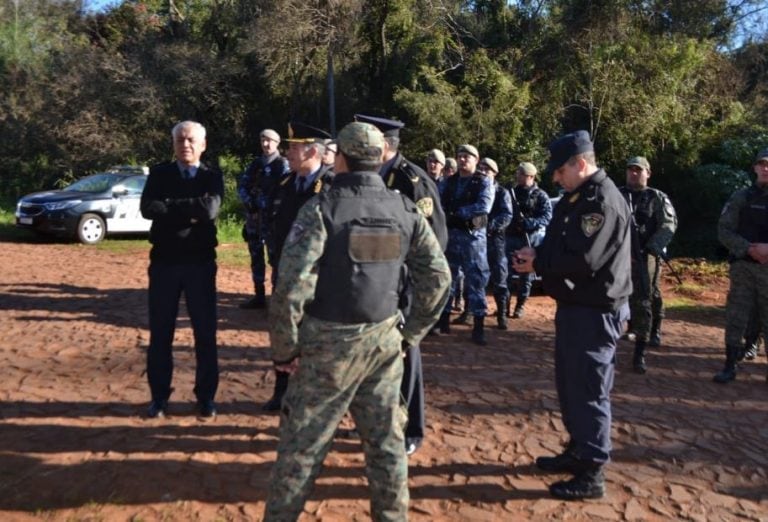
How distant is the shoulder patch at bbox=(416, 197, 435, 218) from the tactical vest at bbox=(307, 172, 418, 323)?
125 cm

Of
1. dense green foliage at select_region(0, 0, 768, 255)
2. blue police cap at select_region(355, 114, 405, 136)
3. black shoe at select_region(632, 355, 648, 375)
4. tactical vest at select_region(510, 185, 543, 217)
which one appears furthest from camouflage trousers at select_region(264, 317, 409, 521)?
dense green foliage at select_region(0, 0, 768, 255)

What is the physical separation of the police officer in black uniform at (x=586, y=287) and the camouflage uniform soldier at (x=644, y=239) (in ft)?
9.19

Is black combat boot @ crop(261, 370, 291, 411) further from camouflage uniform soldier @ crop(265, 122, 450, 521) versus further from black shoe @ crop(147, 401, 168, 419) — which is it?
camouflage uniform soldier @ crop(265, 122, 450, 521)

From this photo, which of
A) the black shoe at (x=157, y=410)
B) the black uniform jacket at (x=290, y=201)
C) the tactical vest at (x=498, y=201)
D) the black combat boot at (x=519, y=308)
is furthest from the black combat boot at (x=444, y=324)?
the black shoe at (x=157, y=410)

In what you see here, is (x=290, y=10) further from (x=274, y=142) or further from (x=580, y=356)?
(x=580, y=356)

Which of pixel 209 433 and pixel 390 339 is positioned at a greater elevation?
pixel 390 339

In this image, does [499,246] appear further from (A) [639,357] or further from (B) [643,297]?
(A) [639,357]

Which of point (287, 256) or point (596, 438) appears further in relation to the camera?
point (596, 438)

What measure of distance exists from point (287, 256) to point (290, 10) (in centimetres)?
1995

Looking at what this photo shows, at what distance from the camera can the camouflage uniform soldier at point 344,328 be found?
3.02 m

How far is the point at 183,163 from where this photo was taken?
193 inches

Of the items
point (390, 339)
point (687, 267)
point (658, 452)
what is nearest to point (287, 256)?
point (390, 339)

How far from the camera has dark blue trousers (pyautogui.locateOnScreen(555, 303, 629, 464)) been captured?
3.93m

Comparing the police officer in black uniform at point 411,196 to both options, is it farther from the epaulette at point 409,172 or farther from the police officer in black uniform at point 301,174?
the police officer in black uniform at point 301,174
